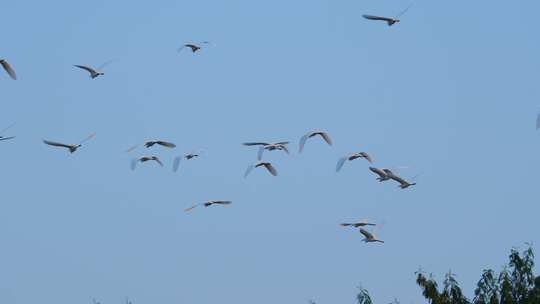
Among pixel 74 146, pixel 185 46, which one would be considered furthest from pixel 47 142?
pixel 185 46

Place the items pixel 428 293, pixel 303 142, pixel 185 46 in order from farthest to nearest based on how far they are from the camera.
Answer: pixel 428 293 → pixel 185 46 → pixel 303 142

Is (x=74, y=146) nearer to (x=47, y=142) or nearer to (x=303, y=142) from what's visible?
(x=47, y=142)

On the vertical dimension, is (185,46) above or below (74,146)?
above

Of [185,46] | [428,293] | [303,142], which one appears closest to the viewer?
[303,142]

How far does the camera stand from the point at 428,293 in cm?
6266

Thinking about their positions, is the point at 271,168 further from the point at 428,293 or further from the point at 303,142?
the point at 428,293

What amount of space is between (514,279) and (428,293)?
3.46 meters

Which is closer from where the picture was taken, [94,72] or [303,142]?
[303,142]

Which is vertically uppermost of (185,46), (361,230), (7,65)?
(185,46)

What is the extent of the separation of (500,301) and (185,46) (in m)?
16.8

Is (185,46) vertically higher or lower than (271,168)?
higher

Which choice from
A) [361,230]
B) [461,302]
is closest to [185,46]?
[361,230]

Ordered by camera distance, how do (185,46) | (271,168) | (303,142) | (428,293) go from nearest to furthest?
(303,142) < (271,168) < (185,46) < (428,293)

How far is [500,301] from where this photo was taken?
207 ft
